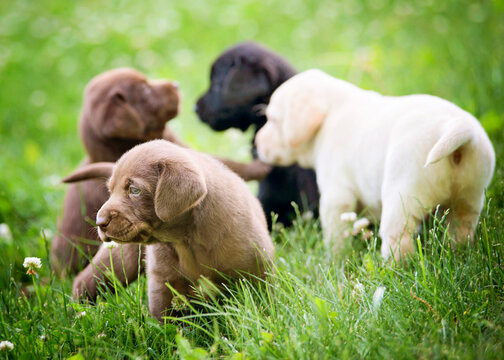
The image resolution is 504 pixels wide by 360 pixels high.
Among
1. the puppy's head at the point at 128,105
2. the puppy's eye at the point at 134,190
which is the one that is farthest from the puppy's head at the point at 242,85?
the puppy's eye at the point at 134,190

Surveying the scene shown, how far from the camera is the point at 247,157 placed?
595 centimetres

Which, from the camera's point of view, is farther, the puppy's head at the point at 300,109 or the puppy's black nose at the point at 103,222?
the puppy's head at the point at 300,109

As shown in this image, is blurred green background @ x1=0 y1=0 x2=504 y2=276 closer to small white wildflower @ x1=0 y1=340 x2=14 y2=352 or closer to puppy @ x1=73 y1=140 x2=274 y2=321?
small white wildflower @ x1=0 y1=340 x2=14 y2=352

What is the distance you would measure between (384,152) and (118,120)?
68.4 inches

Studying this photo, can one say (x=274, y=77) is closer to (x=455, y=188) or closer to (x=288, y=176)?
(x=288, y=176)

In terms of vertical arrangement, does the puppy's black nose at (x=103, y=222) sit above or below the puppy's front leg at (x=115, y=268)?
above

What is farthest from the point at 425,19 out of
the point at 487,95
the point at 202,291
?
the point at 202,291

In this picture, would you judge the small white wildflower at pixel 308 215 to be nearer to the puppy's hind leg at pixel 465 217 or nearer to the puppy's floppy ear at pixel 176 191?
the puppy's hind leg at pixel 465 217

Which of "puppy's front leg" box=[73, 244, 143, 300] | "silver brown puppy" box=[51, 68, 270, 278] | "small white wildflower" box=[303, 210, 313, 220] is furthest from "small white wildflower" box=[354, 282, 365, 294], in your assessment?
"silver brown puppy" box=[51, 68, 270, 278]

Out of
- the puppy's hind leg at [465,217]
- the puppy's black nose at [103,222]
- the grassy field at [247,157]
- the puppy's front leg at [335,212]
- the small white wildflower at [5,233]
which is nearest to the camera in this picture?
the grassy field at [247,157]

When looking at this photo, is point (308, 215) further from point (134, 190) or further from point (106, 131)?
point (134, 190)

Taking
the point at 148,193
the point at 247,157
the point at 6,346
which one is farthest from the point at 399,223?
the point at 247,157

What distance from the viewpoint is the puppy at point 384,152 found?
295 centimetres

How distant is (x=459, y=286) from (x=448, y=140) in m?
0.65
